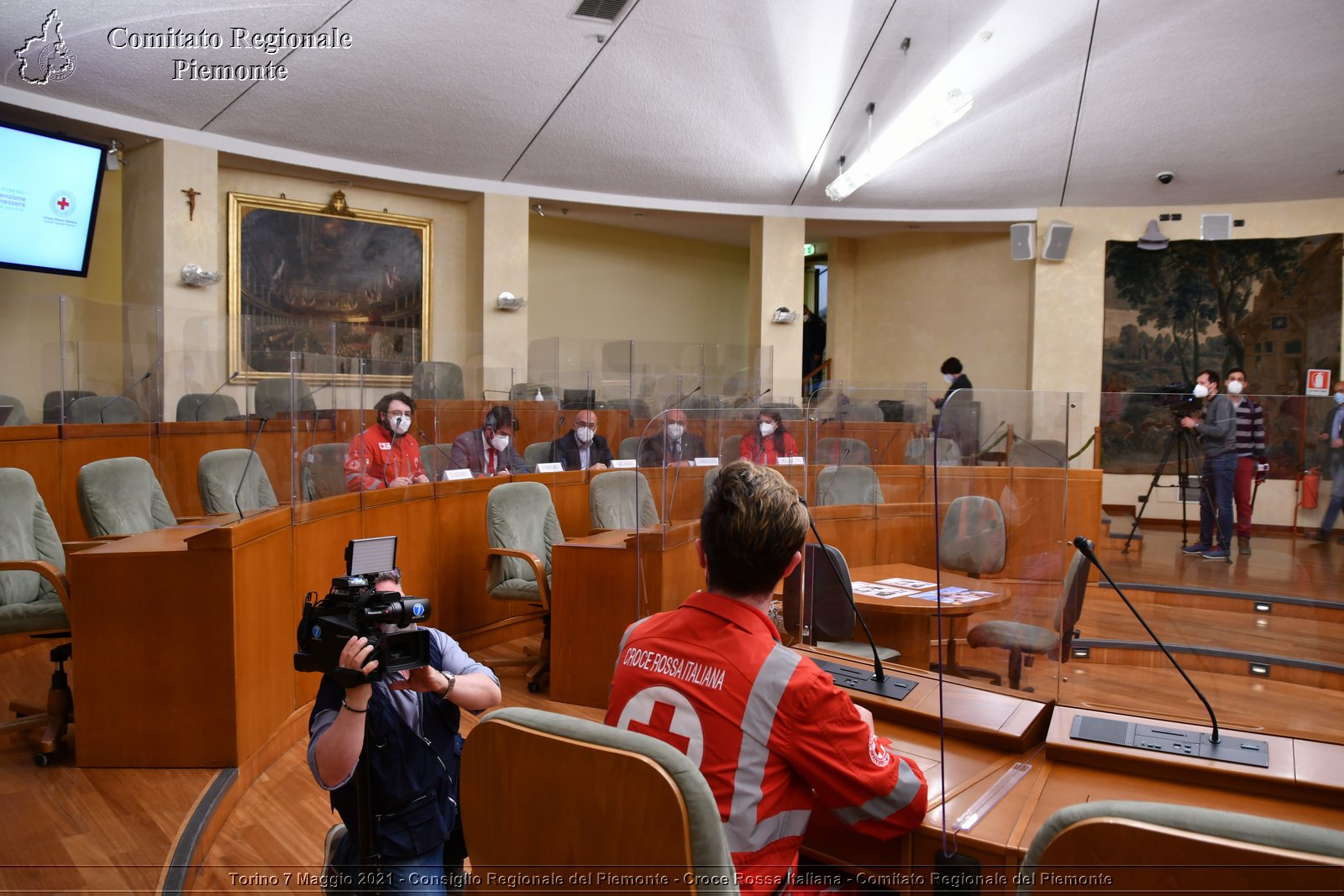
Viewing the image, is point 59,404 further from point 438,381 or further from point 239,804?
point 239,804

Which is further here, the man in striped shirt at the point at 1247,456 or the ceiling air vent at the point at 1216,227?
the ceiling air vent at the point at 1216,227

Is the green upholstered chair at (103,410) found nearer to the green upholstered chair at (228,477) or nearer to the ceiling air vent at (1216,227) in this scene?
the green upholstered chair at (228,477)

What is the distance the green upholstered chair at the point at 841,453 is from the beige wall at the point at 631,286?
6.99 m

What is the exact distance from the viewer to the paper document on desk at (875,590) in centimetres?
284

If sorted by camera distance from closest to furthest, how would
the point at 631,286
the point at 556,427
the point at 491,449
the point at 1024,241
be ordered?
the point at 491,449, the point at 556,427, the point at 1024,241, the point at 631,286

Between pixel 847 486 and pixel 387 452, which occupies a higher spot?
pixel 387 452

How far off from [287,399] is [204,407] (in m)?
3.40

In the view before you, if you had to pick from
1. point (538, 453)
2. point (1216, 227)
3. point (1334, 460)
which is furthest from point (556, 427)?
point (1216, 227)

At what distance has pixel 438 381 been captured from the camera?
26.0 feet

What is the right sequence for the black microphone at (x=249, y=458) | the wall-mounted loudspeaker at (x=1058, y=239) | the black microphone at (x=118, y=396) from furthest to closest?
the wall-mounted loudspeaker at (x=1058, y=239), the black microphone at (x=118, y=396), the black microphone at (x=249, y=458)

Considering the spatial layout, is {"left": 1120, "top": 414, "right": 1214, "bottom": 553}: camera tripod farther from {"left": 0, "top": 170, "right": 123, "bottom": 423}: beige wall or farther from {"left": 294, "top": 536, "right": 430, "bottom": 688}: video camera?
{"left": 0, "top": 170, "right": 123, "bottom": 423}: beige wall

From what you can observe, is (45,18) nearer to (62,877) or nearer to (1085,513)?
(62,877)

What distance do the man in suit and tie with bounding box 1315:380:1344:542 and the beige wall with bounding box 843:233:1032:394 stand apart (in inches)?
350

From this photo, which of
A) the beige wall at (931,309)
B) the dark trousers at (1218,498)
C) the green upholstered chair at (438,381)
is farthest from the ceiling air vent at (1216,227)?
the green upholstered chair at (438,381)
